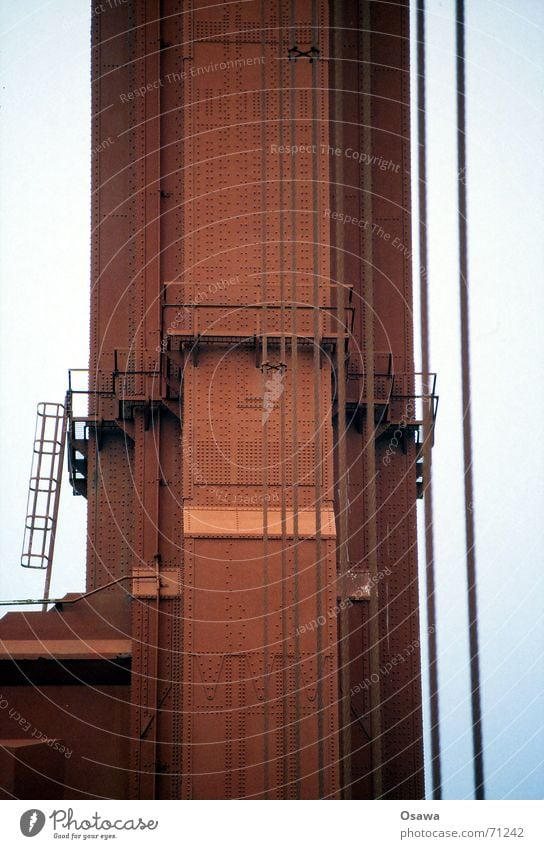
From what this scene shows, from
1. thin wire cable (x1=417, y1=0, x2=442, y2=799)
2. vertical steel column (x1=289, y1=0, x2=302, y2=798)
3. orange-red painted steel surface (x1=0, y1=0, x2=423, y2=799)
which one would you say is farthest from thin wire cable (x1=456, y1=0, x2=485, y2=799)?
vertical steel column (x1=289, y1=0, x2=302, y2=798)

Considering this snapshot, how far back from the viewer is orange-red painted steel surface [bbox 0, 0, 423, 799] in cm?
2214

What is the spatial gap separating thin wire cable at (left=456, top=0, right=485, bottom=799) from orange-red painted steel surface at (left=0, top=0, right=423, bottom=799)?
107 cm

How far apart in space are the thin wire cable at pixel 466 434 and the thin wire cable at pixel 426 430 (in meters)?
0.46

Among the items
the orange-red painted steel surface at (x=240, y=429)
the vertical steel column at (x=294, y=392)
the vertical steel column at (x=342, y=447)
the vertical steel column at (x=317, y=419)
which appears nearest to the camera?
the vertical steel column at (x=342, y=447)

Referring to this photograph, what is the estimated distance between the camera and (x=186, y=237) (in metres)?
23.1

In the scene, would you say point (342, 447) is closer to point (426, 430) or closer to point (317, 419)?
point (317, 419)

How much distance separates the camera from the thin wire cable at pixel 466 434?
19375 millimetres

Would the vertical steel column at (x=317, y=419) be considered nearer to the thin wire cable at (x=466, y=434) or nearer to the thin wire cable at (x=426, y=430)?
the thin wire cable at (x=426, y=430)

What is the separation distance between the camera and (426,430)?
2652cm

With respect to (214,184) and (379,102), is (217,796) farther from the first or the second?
(379,102)

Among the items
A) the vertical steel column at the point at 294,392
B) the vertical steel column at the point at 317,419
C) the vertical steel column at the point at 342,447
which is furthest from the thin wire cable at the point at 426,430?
the vertical steel column at the point at 294,392

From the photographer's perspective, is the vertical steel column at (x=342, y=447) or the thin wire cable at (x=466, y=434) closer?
the thin wire cable at (x=466, y=434)

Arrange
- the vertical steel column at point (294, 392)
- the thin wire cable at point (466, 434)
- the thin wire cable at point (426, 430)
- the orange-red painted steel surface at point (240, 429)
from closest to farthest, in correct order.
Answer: the thin wire cable at point (466, 434)
the thin wire cable at point (426, 430)
the vertical steel column at point (294, 392)
the orange-red painted steel surface at point (240, 429)

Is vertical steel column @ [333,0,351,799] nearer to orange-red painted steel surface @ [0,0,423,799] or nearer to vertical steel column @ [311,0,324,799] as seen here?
orange-red painted steel surface @ [0,0,423,799]
